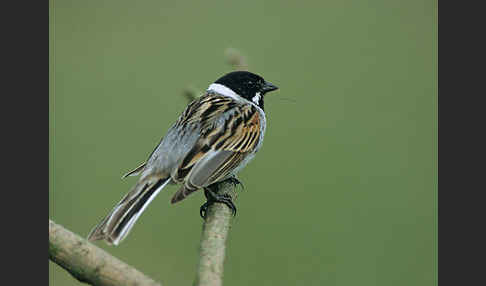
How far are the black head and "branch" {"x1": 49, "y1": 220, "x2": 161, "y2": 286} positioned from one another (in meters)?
2.57

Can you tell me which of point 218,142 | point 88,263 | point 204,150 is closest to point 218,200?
point 204,150

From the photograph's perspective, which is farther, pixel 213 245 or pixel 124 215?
pixel 124 215

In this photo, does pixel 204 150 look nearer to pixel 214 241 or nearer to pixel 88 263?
pixel 214 241

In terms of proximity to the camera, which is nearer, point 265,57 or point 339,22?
point 265,57

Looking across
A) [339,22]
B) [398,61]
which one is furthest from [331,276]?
[339,22]

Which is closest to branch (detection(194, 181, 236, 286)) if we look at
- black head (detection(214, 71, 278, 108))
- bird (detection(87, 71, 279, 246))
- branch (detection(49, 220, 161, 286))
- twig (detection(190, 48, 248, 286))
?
twig (detection(190, 48, 248, 286))

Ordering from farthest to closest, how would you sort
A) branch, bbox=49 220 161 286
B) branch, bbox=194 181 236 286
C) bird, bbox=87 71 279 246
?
bird, bbox=87 71 279 246
branch, bbox=194 181 236 286
branch, bbox=49 220 161 286

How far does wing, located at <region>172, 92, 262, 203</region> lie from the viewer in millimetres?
3938

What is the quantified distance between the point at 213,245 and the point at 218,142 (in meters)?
1.31

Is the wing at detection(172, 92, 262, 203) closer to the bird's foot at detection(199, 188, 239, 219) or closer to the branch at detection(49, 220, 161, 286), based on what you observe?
the bird's foot at detection(199, 188, 239, 219)

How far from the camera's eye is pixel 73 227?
234 inches

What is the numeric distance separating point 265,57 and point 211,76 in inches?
56.6

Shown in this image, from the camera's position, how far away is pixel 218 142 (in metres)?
4.24

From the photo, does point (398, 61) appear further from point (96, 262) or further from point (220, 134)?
point (96, 262)
